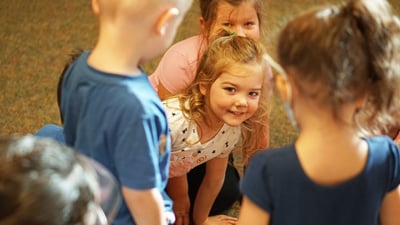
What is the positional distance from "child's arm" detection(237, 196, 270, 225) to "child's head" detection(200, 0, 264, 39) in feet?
1.99

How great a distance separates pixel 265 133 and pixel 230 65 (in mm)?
303

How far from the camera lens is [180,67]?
4.62 feet

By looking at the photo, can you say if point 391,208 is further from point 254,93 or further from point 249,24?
point 249,24

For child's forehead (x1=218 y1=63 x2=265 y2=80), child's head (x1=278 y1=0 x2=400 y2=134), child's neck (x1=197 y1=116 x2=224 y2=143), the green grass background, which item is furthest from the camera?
the green grass background

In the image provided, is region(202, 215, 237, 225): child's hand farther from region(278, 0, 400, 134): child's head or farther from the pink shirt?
region(278, 0, 400, 134): child's head

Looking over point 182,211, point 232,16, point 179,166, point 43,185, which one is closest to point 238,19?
point 232,16

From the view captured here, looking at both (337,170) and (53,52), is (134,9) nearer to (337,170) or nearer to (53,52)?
(337,170)

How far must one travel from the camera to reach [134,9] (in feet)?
2.91

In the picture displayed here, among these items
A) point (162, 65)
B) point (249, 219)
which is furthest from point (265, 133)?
point (249, 219)

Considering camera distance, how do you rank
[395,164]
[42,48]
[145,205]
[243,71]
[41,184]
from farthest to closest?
1. [42,48]
2. [243,71]
3. [145,205]
4. [395,164]
5. [41,184]

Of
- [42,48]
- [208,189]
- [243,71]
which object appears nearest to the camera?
[243,71]

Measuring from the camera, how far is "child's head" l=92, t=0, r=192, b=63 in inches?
35.1

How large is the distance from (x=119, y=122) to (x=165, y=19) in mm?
179

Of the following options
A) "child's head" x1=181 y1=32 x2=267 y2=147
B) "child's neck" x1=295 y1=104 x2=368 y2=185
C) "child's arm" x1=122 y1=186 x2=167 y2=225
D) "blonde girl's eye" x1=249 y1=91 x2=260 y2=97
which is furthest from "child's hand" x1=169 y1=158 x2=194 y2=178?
"child's neck" x1=295 y1=104 x2=368 y2=185
